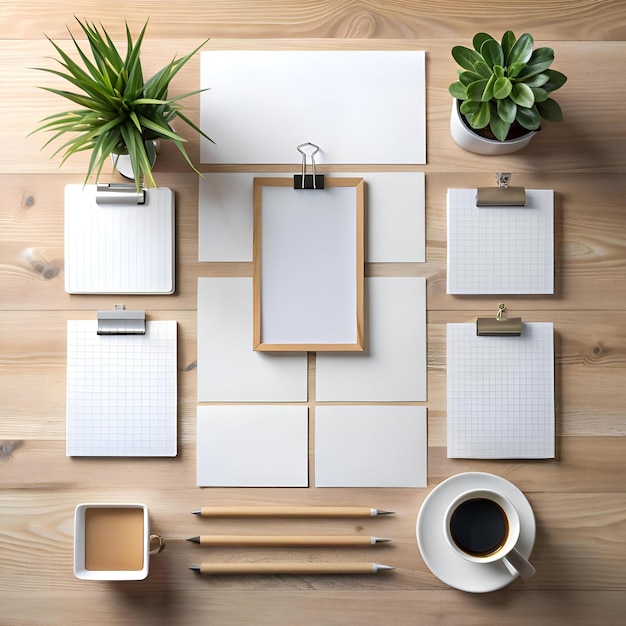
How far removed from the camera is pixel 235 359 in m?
0.84

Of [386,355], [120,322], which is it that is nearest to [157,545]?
[120,322]

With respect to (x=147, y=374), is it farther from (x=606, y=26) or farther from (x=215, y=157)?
(x=606, y=26)

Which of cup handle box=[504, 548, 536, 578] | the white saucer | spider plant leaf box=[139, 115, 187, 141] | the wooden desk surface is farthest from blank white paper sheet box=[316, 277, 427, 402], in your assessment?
spider plant leaf box=[139, 115, 187, 141]

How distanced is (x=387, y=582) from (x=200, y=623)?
0.30 m

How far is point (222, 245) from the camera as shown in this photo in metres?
0.84

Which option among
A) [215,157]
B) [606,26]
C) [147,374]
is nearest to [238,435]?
[147,374]

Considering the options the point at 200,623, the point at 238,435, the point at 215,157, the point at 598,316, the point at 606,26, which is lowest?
the point at 200,623

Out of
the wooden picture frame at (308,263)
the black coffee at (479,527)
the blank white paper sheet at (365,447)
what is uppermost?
the wooden picture frame at (308,263)

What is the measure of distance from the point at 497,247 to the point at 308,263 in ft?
→ 0.96

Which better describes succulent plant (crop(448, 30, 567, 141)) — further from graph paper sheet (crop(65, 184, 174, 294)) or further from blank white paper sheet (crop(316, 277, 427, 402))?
graph paper sheet (crop(65, 184, 174, 294))

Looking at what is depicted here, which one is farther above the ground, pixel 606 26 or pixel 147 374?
pixel 606 26

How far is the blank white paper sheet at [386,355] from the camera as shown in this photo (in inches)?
33.0

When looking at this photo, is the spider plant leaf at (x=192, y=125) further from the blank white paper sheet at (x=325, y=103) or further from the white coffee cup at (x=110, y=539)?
the white coffee cup at (x=110, y=539)

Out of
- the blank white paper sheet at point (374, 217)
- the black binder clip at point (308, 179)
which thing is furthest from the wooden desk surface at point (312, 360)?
the black binder clip at point (308, 179)
